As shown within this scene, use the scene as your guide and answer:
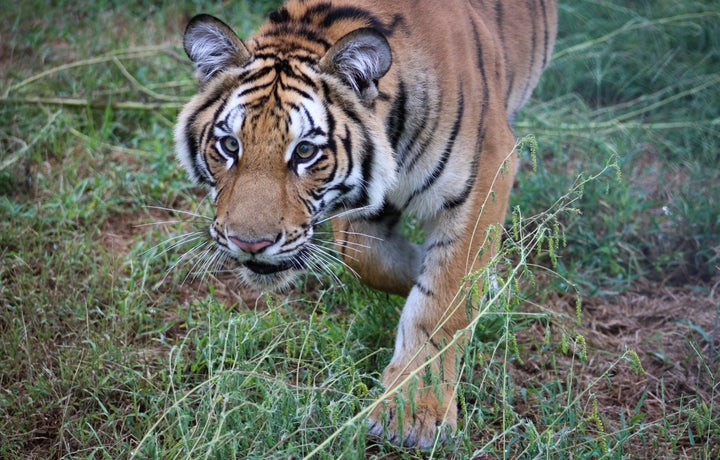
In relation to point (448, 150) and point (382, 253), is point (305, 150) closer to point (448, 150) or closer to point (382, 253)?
point (448, 150)


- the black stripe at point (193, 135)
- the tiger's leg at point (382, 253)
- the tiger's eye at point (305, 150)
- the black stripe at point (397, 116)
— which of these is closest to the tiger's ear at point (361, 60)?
the black stripe at point (397, 116)

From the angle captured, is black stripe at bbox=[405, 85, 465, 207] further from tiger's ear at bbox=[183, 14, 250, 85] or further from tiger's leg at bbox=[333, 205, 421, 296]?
tiger's ear at bbox=[183, 14, 250, 85]

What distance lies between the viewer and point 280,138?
2449mm

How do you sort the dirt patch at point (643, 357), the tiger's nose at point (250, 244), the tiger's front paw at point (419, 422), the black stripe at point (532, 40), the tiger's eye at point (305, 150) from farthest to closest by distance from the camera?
1. the black stripe at point (532, 40)
2. the dirt patch at point (643, 357)
3. the tiger's front paw at point (419, 422)
4. the tiger's eye at point (305, 150)
5. the tiger's nose at point (250, 244)

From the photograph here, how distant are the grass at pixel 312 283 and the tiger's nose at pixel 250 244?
1.06ft

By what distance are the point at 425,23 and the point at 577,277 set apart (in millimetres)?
1422

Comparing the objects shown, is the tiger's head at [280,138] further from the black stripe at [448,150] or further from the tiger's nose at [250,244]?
the black stripe at [448,150]

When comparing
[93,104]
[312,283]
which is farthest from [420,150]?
[93,104]

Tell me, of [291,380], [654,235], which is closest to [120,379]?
[291,380]

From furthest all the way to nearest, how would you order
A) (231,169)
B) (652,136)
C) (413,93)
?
1. (652,136)
2. (413,93)
3. (231,169)

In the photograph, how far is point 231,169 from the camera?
8.27ft

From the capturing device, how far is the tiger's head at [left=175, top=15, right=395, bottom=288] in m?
2.44

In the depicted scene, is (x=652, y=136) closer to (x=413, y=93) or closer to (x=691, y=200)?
(x=691, y=200)

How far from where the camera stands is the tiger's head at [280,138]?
2441 mm
